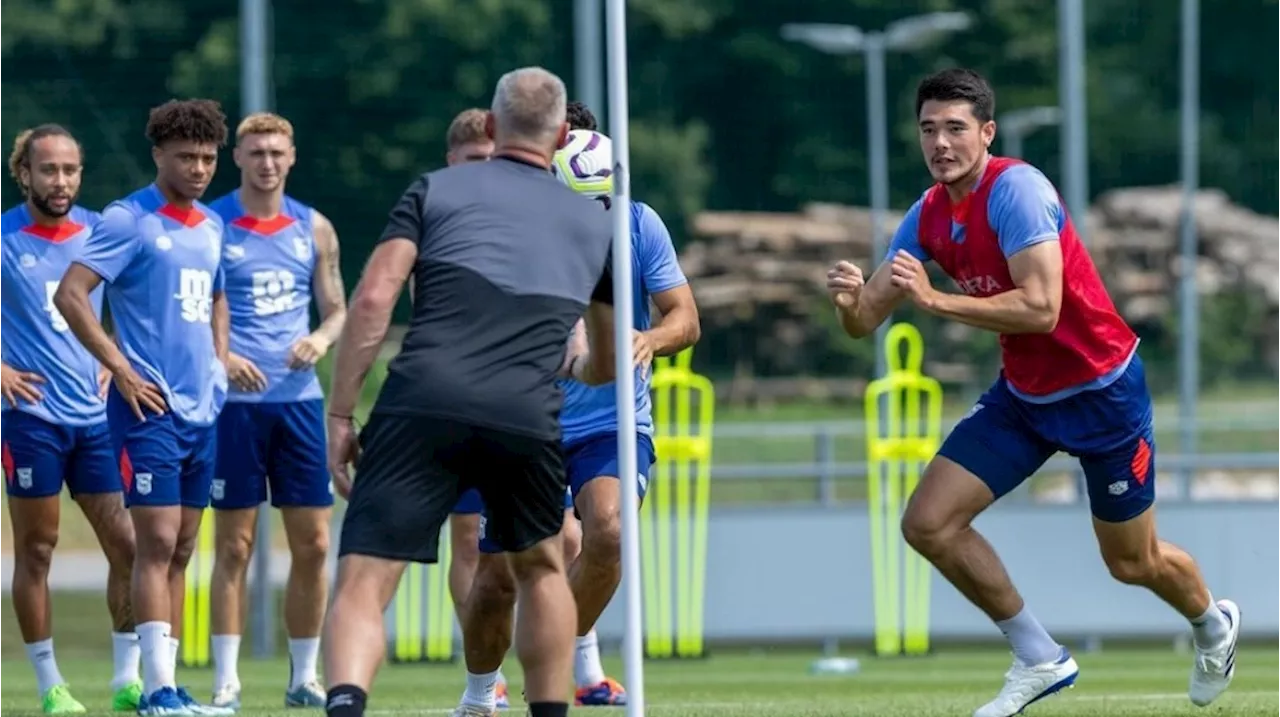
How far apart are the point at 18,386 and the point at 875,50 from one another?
701 inches

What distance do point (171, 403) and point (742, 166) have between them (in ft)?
50.8

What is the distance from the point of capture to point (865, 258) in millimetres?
38438

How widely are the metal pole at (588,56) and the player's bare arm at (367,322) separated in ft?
38.1

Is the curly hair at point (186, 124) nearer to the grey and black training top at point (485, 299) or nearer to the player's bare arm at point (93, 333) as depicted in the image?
the player's bare arm at point (93, 333)

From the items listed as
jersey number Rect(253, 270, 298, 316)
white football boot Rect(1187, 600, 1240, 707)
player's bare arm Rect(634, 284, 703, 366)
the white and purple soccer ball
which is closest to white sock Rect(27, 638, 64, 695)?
jersey number Rect(253, 270, 298, 316)

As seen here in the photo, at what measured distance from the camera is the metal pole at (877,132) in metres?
26.7

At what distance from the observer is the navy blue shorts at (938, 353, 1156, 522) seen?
9195 mm

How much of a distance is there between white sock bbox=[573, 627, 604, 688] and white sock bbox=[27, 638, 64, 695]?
2.38 metres

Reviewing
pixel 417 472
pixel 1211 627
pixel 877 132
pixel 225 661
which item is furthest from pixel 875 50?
pixel 417 472

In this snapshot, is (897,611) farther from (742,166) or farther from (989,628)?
(742,166)

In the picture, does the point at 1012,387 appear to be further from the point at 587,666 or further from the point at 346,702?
the point at 346,702

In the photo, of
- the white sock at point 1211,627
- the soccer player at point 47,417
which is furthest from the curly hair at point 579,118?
the white sock at point 1211,627

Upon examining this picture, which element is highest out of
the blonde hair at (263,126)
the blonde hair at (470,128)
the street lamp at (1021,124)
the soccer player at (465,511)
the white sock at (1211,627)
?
the street lamp at (1021,124)

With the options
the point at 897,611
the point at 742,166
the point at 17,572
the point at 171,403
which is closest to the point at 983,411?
the point at 171,403
